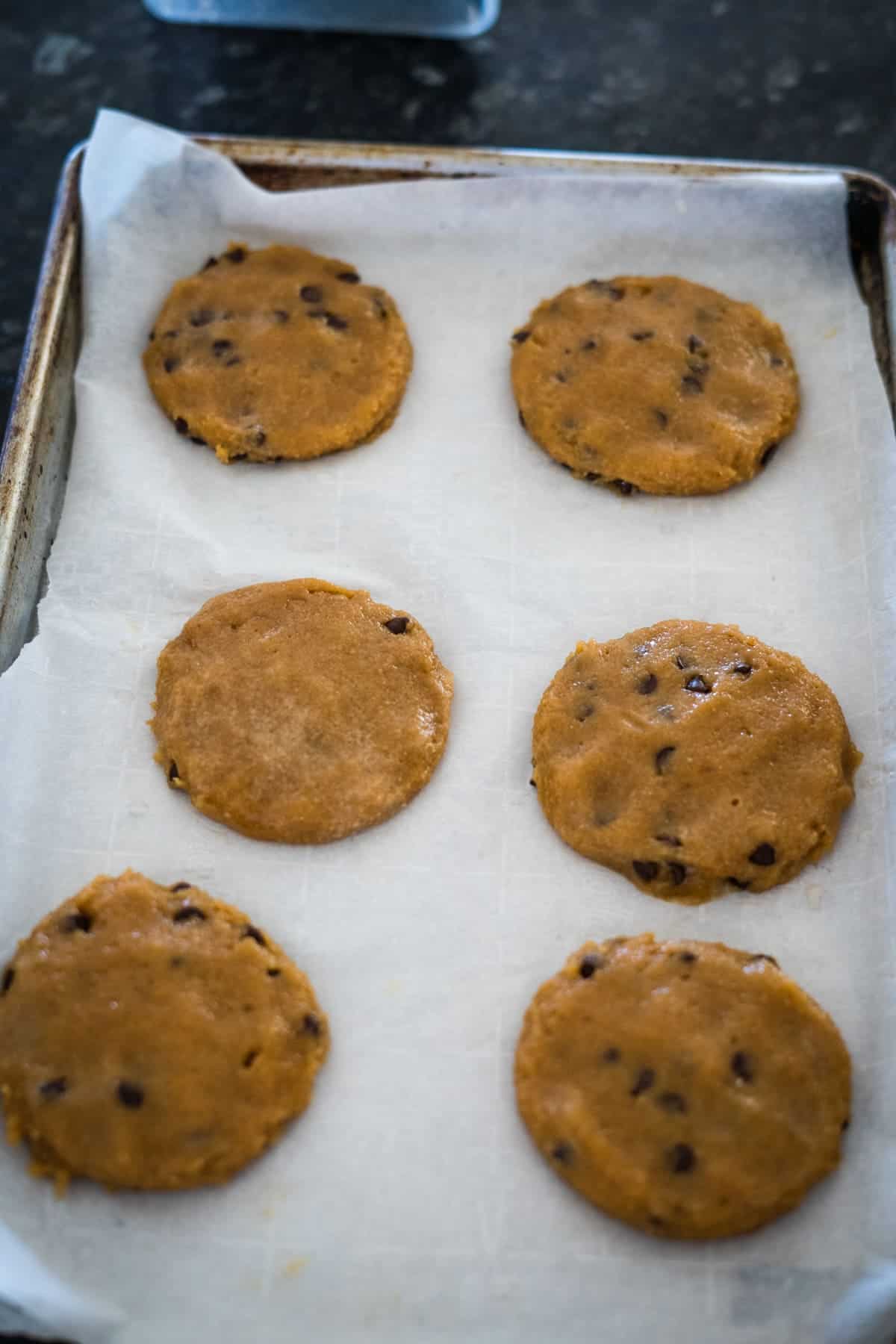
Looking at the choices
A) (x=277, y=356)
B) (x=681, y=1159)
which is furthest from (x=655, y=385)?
(x=681, y=1159)

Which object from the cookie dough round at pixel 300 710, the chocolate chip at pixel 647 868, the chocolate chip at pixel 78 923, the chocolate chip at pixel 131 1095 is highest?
the chocolate chip at pixel 647 868

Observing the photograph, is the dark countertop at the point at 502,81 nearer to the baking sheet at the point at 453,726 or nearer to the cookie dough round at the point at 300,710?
the baking sheet at the point at 453,726

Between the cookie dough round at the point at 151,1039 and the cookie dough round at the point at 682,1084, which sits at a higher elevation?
the cookie dough round at the point at 682,1084

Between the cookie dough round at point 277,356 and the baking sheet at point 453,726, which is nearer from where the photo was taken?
the baking sheet at point 453,726

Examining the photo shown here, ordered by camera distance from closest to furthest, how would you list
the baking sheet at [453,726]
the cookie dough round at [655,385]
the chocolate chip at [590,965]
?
the baking sheet at [453,726] → the chocolate chip at [590,965] → the cookie dough round at [655,385]

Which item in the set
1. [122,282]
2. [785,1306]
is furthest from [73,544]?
[785,1306]

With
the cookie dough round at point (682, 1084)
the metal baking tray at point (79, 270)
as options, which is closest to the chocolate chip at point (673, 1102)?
the cookie dough round at point (682, 1084)

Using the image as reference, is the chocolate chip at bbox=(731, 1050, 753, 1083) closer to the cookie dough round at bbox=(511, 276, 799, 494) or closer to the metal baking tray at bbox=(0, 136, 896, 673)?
the cookie dough round at bbox=(511, 276, 799, 494)
